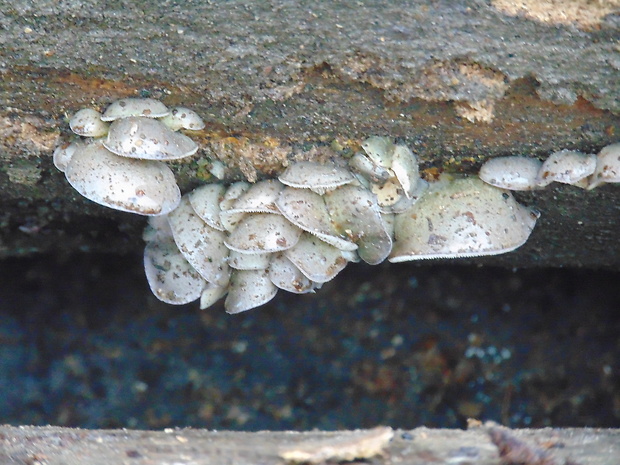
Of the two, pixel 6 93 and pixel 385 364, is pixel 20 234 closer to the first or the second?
pixel 6 93

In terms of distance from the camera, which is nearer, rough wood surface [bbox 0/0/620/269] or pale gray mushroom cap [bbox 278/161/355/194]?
rough wood surface [bbox 0/0/620/269]

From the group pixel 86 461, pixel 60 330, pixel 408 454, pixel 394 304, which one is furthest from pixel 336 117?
pixel 60 330

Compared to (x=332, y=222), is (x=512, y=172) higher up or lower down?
higher up

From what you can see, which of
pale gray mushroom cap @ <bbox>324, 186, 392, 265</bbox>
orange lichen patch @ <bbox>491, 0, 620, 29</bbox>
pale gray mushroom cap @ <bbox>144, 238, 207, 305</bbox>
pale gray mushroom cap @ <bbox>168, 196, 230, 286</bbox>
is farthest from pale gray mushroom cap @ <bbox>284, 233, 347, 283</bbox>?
orange lichen patch @ <bbox>491, 0, 620, 29</bbox>

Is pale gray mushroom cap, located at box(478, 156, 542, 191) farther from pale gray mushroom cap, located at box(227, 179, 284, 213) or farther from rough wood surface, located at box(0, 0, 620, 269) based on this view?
pale gray mushroom cap, located at box(227, 179, 284, 213)

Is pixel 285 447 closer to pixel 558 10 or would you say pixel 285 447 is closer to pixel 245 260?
pixel 245 260

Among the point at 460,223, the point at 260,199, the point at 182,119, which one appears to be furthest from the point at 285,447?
the point at 182,119
